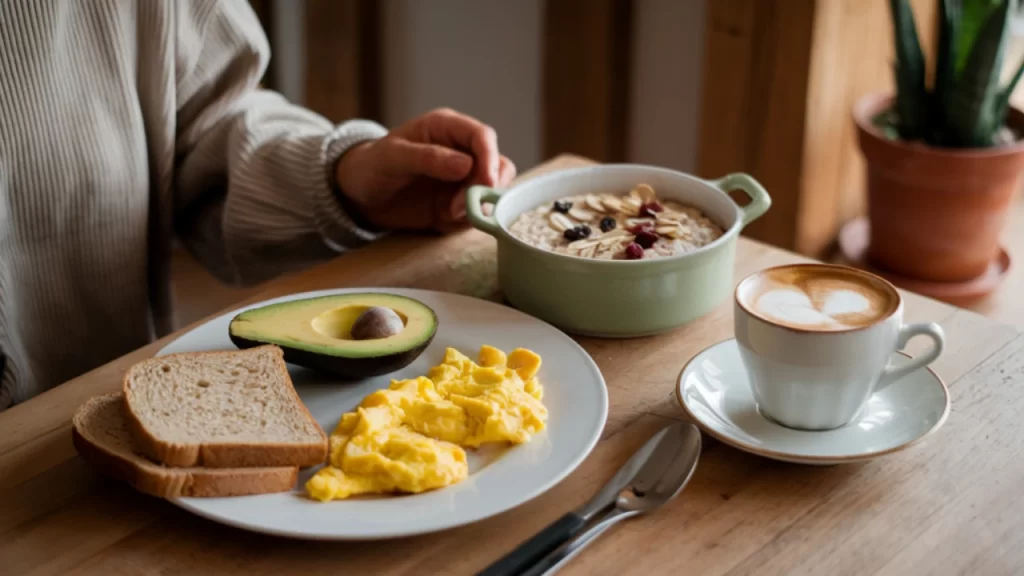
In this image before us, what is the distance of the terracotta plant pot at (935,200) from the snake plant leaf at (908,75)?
4cm

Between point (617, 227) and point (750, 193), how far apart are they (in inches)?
6.3

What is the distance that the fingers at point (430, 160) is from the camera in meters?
1.14

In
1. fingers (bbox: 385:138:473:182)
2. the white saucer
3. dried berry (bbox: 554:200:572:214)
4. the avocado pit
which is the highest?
fingers (bbox: 385:138:473:182)

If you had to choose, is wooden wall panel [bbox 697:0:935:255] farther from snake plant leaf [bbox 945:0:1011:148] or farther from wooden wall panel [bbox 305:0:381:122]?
wooden wall panel [bbox 305:0:381:122]

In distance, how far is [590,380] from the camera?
875 mm

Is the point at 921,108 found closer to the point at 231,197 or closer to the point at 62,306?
the point at 231,197

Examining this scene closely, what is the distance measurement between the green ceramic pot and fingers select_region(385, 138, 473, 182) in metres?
0.08

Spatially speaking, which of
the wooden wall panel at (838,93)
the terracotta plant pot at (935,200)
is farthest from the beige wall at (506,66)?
the terracotta plant pot at (935,200)

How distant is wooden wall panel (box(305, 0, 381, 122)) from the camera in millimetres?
2725

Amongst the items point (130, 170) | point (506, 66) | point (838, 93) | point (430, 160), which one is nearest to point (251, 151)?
point (130, 170)

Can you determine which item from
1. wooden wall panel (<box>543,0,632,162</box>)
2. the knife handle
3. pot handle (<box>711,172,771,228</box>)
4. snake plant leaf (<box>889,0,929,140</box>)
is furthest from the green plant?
the knife handle

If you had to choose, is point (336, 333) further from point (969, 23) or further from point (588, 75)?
point (588, 75)

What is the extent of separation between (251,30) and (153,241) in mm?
303

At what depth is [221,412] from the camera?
801mm
